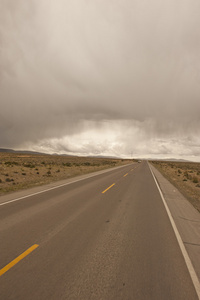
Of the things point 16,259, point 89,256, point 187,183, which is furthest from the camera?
point 187,183

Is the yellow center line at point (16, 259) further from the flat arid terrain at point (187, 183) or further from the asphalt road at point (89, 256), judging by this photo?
the flat arid terrain at point (187, 183)

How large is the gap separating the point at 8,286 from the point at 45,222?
2.72 m

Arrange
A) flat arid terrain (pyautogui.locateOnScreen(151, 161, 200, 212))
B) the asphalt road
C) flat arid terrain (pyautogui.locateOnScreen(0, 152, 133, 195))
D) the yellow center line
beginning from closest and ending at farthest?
the asphalt road, the yellow center line, flat arid terrain (pyautogui.locateOnScreen(151, 161, 200, 212)), flat arid terrain (pyautogui.locateOnScreen(0, 152, 133, 195))

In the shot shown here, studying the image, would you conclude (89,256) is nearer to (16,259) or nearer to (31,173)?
(16,259)

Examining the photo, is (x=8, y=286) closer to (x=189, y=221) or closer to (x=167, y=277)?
(x=167, y=277)

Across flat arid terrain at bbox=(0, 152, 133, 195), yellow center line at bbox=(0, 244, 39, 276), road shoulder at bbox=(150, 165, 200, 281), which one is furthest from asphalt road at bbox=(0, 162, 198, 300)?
flat arid terrain at bbox=(0, 152, 133, 195)

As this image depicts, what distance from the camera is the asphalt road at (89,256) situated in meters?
2.89

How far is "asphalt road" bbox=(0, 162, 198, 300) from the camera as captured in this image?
289cm

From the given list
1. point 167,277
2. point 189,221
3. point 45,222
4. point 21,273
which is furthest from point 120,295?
point 189,221

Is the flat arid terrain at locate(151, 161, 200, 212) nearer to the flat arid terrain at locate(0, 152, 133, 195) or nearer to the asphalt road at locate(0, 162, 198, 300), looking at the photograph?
the asphalt road at locate(0, 162, 198, 300)

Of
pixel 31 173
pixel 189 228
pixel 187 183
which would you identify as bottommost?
pixel 189 228

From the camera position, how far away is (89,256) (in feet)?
12.5

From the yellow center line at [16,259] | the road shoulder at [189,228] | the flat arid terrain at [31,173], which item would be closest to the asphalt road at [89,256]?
the yellow center line at [16,259]

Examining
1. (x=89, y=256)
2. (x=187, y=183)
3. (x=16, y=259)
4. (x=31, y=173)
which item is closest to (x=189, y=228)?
(x=89, y=256)
